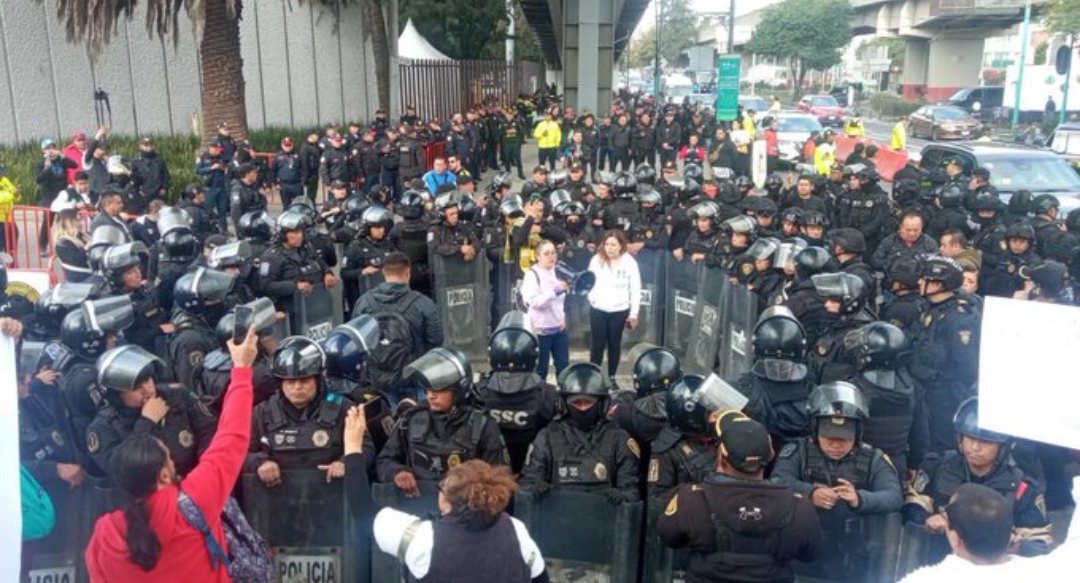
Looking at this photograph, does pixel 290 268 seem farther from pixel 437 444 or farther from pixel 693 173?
pixel 693 173

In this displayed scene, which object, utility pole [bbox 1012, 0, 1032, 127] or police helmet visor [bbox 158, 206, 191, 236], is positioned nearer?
police helmet visor [bbox 158, 206, 191, 236]

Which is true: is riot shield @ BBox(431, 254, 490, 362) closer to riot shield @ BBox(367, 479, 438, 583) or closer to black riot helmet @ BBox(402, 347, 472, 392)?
black riot helmet @ BBox(402, 347, 472, 392)

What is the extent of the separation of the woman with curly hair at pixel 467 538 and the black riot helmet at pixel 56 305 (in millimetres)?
3414

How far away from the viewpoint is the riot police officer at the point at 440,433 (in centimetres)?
469

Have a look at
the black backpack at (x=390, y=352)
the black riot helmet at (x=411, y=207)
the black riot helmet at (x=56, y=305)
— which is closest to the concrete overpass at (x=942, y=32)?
the black riot helmet at (x=411, y=207)

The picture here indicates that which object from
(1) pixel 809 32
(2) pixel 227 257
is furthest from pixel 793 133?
(1) pixel 809 32

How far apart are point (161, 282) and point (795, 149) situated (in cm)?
2202

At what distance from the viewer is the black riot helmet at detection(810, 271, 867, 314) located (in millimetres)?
6418

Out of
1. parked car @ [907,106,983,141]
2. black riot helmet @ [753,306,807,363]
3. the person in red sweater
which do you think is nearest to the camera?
the person in red sweater

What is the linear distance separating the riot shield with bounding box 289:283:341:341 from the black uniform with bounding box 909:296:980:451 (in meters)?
5.08

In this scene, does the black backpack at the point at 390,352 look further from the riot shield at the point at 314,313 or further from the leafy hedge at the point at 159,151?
the leafy hedge at the point at 159,151

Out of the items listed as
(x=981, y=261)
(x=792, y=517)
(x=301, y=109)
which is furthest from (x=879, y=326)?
(x=301, y=109)

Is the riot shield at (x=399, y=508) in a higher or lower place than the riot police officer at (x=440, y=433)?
lower

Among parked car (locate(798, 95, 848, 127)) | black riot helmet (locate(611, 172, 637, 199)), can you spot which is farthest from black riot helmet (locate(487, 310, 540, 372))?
parked car (locate(798, 95, 848, 127))
